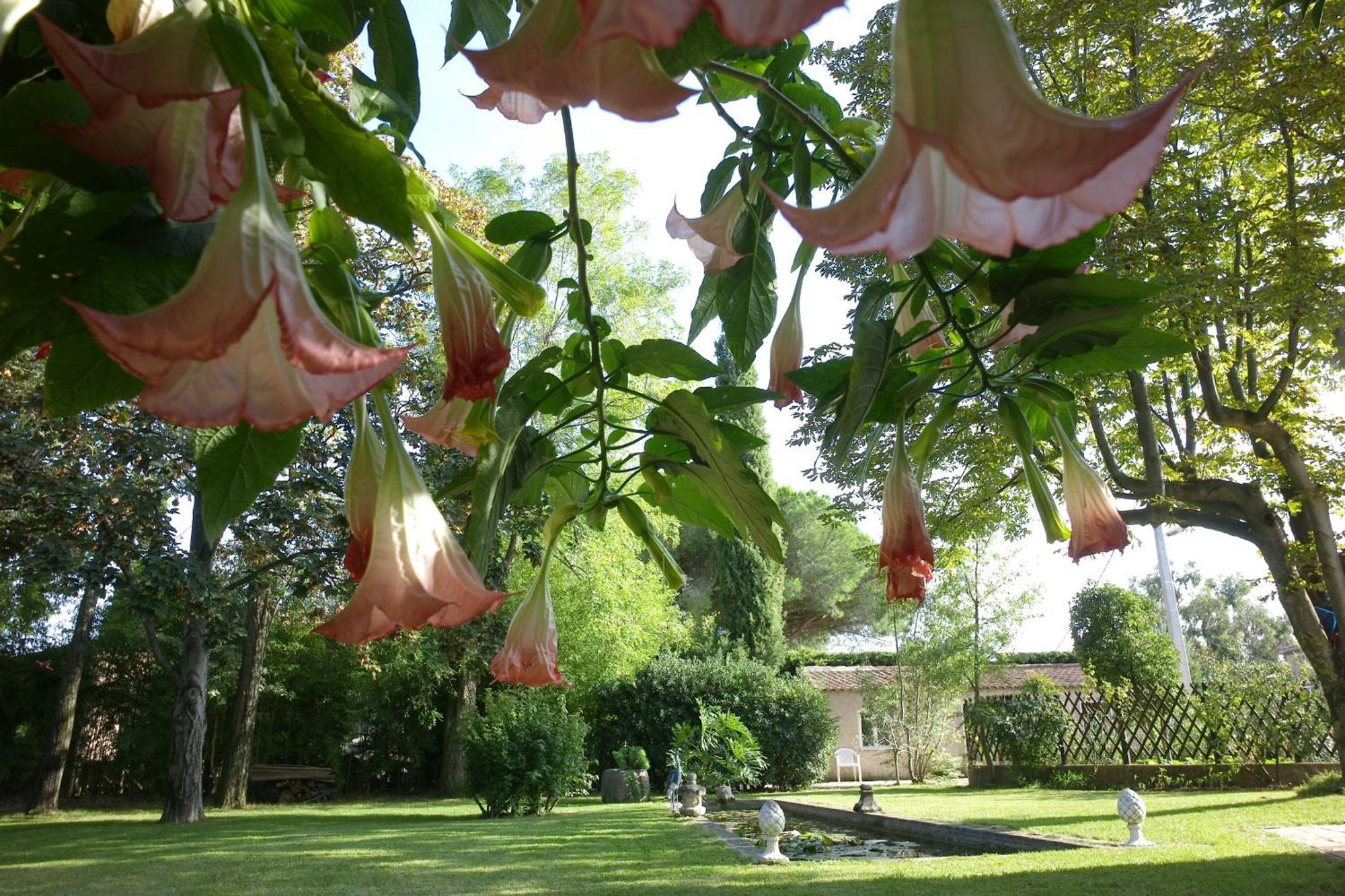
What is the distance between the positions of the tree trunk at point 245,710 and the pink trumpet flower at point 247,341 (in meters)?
14.8

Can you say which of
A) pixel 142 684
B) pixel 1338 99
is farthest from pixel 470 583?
pixel 142 684

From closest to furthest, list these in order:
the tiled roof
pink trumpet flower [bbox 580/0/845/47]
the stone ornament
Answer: pink trumpet flower [bbox 580/0/845/47], the stone ornament, the tiled roof

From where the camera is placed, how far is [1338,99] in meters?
5.92

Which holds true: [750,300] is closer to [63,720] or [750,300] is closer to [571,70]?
[571,70]

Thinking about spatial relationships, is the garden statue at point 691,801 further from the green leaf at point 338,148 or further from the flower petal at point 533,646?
the green leaf at point 338,148

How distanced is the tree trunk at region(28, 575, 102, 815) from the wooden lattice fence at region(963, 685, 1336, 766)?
12949 millimetres

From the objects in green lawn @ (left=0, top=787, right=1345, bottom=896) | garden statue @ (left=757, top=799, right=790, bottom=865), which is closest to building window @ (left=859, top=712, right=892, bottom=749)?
green lawn @ (left=0, top=787, right=1345, bottom=896)

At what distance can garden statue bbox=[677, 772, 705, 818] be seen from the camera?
10.3 m

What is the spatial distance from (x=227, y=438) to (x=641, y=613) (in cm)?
1620

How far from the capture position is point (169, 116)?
1.23 ft

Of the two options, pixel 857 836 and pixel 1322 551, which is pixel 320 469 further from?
pixel 1322 551

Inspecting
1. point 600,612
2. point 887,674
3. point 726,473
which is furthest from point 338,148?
point 887,674

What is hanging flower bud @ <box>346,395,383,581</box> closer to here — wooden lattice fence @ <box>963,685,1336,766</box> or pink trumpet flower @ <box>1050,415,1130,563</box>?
pink trumpet flower @ <box>1050,415,1130,563</box>

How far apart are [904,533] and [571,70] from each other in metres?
0.60
